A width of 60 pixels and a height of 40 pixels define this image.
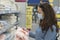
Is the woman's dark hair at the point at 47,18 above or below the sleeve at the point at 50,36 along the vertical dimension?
above

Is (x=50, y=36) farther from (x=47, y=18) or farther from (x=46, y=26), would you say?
(x=47, y=18)

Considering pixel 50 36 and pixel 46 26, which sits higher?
pixel 46 26

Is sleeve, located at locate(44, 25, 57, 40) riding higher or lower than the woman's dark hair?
lower

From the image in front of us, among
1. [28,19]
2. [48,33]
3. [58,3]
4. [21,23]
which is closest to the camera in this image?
[48,33]

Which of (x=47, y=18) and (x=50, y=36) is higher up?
(x=47, y=18)

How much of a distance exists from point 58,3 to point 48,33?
14.6 ft

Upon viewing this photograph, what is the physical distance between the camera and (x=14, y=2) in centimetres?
441

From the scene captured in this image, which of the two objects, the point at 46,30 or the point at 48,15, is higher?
the point at 48,15

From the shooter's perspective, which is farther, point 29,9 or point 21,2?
point 29,9

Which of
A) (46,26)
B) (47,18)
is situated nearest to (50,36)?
(46,26)

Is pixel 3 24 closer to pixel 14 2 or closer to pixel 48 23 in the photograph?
pixel 48 23

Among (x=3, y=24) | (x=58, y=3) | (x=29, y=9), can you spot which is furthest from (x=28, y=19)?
(x=58, y=3)

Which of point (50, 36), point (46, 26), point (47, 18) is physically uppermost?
point (47, 18)

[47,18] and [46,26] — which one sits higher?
[47,18]
